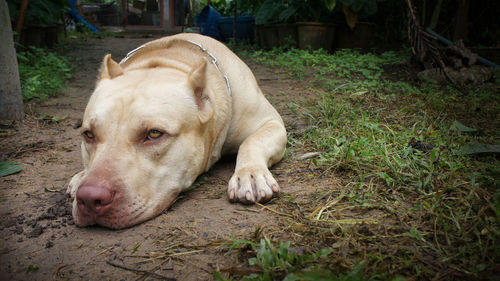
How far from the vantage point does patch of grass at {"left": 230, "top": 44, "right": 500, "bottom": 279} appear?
4.29ft

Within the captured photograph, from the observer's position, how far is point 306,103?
377 cm

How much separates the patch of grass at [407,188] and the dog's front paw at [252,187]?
0.10 metres

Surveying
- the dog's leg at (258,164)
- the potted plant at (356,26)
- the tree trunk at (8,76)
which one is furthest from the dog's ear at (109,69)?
the potted plant at (356,26)

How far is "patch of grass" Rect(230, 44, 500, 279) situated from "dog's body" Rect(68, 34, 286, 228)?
401 mm

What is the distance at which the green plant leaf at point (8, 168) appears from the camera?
2.30 meters

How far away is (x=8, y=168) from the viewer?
7.67 feet

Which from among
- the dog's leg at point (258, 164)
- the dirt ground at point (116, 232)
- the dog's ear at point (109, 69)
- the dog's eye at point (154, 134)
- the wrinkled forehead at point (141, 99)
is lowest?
Answer: the dirt ground at point (116, 232)

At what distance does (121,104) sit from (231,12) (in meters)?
Result: 9.71

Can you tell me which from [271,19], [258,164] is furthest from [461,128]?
[271,19]

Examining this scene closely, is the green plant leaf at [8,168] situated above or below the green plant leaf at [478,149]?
below

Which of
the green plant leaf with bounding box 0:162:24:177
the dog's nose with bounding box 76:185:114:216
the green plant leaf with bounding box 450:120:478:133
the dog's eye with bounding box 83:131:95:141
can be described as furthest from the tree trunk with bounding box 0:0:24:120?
the green plant leaf with bounding box 450:120:478:133

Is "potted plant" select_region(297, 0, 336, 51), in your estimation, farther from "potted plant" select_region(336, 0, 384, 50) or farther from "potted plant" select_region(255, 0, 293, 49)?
"potted plant" select_region(255, 0, 293, 49)

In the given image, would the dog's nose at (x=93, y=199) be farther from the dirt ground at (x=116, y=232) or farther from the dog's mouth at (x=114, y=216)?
the dirt ground at (x=116, y=232)

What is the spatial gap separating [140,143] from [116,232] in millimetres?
433
